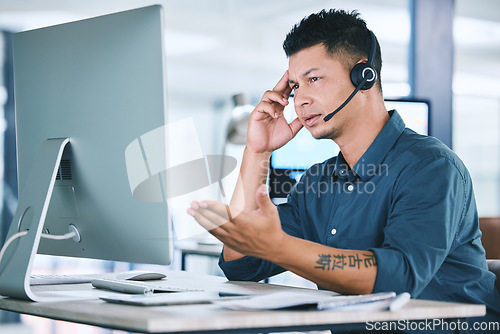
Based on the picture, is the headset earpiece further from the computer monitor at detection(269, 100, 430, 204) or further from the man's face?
the computer monitor at detection(269, 100, 430, 204)

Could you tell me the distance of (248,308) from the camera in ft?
Answer: 2.95

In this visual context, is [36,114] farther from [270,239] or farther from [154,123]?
[270,239]

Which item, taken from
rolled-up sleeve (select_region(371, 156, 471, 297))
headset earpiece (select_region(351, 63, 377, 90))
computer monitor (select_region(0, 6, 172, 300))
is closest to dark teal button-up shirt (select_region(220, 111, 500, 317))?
rolled-up sleeve (select_region(371, 156, 471, 297))

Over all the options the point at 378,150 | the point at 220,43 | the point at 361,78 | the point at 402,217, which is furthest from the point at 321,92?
the point at 220,43

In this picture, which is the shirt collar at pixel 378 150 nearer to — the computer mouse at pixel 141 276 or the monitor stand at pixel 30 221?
the computer mouse at pixel 141 276

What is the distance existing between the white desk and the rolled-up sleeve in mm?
103

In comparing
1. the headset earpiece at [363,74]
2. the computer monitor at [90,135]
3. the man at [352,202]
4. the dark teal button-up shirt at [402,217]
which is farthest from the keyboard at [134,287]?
the headset earpiece at [363,74]

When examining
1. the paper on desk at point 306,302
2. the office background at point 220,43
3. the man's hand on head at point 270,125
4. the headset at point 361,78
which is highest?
the office background at point 220,43

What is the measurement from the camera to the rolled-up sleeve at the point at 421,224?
43.4 inches

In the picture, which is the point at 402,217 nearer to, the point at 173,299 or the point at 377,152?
the point at 377,152

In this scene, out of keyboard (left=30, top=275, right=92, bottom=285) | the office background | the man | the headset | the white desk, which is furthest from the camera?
the office background

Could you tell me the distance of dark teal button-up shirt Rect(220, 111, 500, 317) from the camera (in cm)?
114

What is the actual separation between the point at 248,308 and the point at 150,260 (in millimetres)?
278

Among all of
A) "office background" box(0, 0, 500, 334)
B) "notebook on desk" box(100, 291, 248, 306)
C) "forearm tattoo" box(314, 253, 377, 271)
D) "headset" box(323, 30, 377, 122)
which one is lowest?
"notebook on desk" box(100, 291, 248, 306)
